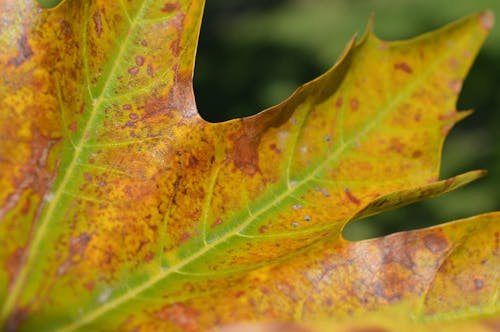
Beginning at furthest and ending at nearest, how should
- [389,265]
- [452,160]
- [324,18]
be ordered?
[324,18] → [452,160] → [389,265]

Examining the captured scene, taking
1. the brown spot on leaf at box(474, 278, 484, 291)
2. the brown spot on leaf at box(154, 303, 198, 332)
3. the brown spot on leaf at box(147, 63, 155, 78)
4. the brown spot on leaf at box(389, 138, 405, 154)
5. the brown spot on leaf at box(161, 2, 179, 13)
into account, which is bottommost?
the brown spot on leaf at box(474, 278, 484, 291)

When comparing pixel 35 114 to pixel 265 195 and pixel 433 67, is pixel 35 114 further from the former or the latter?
pixel 433 67

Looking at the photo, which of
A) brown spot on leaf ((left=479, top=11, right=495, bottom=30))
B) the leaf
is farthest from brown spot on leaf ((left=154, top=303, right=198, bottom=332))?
brown spot on leaf ((left=479, top=11, right=495, bottom=30))

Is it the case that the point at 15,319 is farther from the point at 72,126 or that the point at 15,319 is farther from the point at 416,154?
the point at 416,154

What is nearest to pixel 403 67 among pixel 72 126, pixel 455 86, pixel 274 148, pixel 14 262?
pixel 455 86

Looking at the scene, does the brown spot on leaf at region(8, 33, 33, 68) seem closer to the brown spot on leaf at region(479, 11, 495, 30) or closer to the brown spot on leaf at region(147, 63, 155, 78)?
the brown spot on leaf at region(147, 63, 155, 78)

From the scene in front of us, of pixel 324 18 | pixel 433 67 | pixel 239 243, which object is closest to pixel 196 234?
pixel 239 243
